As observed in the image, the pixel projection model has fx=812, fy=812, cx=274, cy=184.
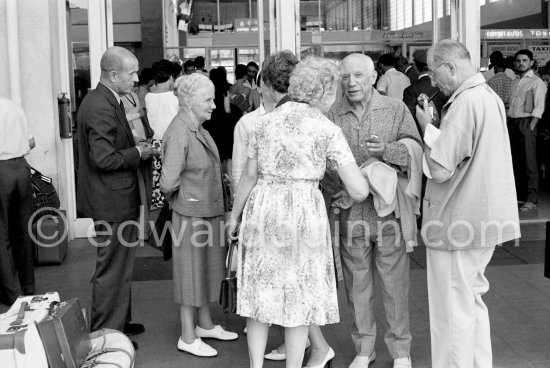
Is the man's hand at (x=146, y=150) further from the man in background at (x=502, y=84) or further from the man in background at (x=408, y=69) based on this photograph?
the man in background at (x=502, y=84)

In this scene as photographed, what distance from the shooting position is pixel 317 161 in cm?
416

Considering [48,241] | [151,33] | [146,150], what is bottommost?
[48,241]

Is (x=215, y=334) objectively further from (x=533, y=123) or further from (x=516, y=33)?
(x=516, y=33)

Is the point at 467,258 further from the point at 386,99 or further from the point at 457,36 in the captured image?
the point at 457,36

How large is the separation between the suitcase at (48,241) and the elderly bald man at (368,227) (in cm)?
355

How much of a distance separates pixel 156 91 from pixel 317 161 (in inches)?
186

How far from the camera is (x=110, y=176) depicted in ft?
16.3

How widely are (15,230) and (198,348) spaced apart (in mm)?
2065

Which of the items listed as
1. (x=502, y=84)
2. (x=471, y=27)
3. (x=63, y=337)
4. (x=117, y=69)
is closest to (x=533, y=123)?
(x=502, y=84)

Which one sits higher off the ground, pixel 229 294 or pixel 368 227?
pixel 368 227

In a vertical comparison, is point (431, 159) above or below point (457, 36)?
below

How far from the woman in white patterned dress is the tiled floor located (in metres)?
0.85

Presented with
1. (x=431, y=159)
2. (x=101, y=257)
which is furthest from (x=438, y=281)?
(x=101, y=257)
